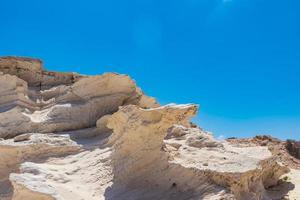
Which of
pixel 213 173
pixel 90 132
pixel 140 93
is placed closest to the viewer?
pixel 213 173

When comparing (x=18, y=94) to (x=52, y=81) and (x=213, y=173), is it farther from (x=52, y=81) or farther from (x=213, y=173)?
(x=213, y=173)

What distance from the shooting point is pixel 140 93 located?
1202 centimetres

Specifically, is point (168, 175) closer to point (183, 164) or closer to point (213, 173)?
point (183, 164)

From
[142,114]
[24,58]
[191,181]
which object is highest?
[24,58]

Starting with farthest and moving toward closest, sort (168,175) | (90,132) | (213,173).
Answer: (90,132) → (168,175) → (213,173)

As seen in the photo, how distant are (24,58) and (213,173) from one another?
22.3 feet

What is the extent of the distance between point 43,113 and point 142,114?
3876 mm

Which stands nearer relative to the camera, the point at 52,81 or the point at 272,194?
the point at 272,194

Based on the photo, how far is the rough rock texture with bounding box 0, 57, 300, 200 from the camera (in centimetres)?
812

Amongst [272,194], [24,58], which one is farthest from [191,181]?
[24,58]

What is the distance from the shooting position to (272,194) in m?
11.7

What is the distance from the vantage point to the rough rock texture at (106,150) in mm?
8117

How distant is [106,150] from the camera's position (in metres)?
9.79

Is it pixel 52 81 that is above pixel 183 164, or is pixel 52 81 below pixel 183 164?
above
